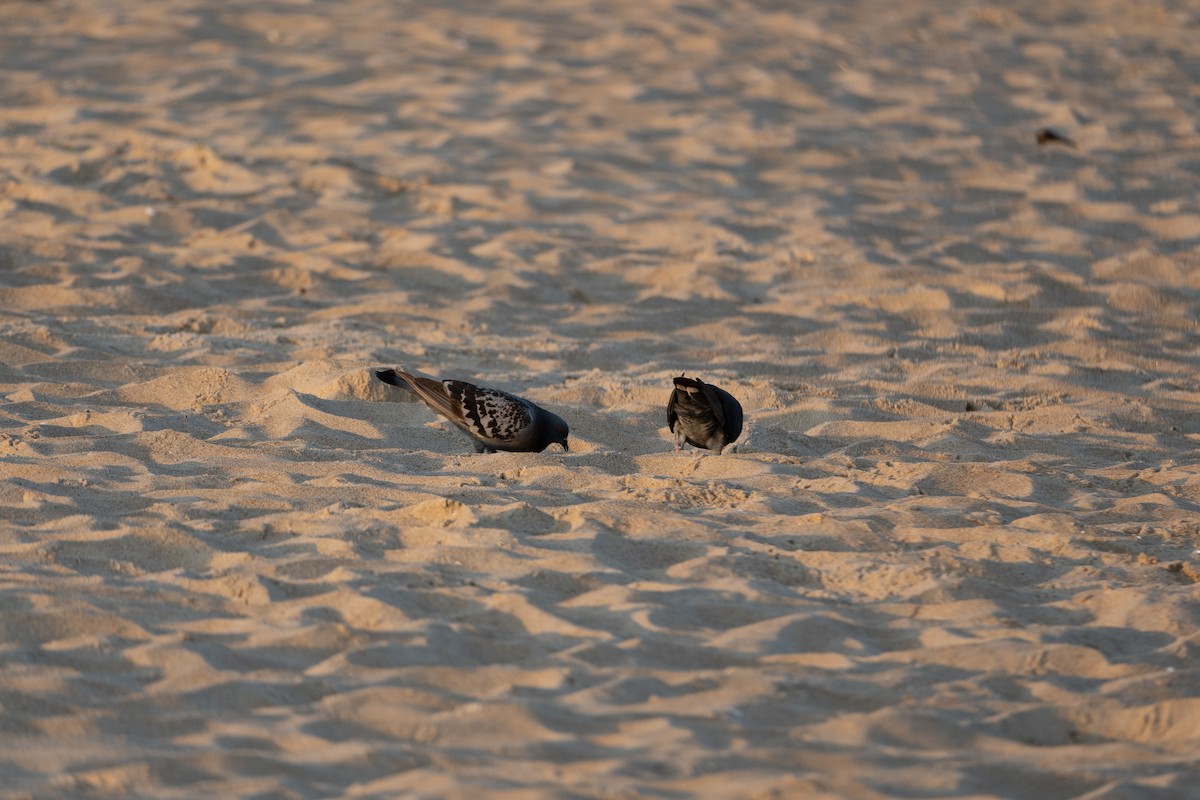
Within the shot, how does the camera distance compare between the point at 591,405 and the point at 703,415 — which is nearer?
the point at 703,415

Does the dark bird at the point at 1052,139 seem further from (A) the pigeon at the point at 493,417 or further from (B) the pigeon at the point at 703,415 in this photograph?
(A) the pigeon at the point at 493,417

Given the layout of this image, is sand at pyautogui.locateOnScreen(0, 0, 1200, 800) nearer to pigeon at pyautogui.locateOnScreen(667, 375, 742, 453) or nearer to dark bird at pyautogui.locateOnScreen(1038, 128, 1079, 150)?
pigeon at pyautogui.locateOnScreen(667, 375, 742, 453)

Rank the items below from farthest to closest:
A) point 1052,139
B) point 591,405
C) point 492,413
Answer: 1. point 1052,139
2. point 591,405
3. point 492,413

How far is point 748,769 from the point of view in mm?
2990

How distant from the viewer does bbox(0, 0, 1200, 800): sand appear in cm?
317

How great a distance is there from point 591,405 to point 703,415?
2.90 feet

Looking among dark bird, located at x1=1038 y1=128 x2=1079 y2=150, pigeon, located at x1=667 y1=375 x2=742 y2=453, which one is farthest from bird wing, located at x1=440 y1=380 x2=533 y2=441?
dark bird, located at x1=1038 y1=128 x2=1079 y2=150

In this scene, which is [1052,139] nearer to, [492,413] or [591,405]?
[591,405]

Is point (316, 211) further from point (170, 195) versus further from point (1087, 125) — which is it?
point (1087, 125)

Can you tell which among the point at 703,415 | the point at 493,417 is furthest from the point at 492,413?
the point at 703,415

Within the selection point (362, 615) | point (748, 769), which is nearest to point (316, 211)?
point (362, 615)

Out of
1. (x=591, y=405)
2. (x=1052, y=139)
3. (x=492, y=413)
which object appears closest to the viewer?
(x=492, y=413)

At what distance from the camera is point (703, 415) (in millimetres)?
4902

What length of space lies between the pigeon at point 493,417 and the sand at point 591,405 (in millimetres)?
98
